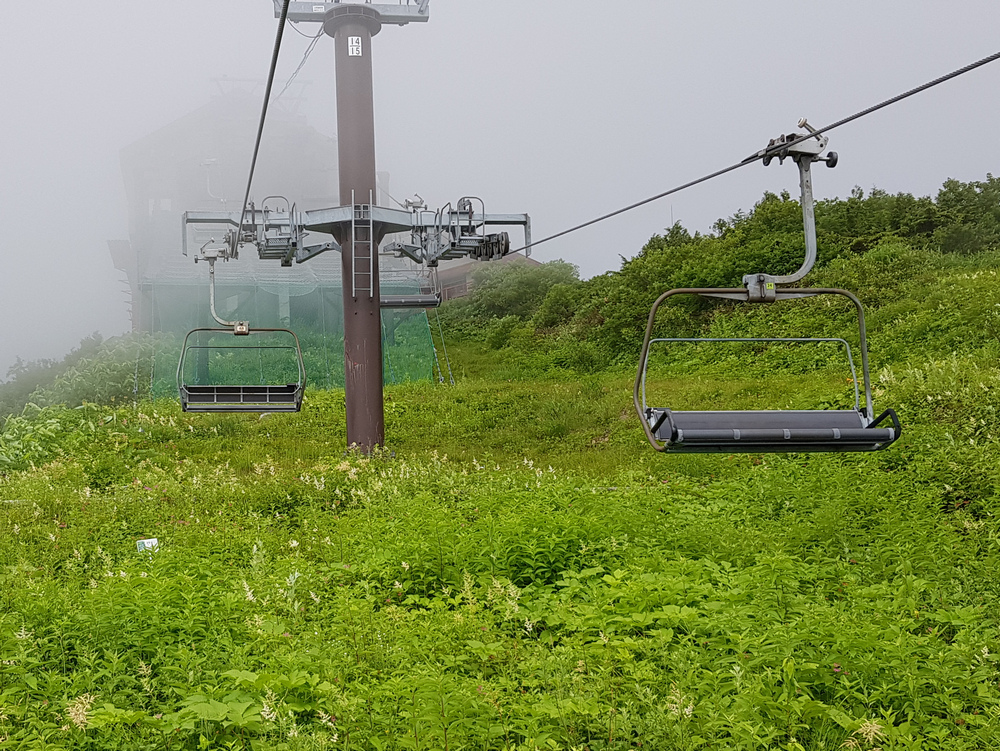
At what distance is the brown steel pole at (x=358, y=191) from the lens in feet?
48.0

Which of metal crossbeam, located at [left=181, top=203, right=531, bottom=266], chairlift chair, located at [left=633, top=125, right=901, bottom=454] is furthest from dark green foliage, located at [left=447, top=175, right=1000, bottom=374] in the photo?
chairlift chair, located at [left=633, top=125, right=901, bottom=454]

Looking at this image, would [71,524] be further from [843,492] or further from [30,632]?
[843,492]

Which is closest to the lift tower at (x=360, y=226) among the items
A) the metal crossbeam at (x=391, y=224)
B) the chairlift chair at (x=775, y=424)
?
the metal crossbeam at (x=391, y=224)

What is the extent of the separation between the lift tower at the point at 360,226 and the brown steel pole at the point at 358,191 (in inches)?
0.7

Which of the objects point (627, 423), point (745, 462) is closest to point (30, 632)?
point (745, 462)

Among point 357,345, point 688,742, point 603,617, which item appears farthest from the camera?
point 357,345

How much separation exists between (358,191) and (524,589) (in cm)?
1072

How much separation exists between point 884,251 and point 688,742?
2088cm

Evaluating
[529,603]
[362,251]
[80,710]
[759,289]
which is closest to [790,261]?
[362,251]

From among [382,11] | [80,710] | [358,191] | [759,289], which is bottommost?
[80,710]

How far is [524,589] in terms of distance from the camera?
6.14 meters

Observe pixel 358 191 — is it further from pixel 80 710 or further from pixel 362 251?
pixel 80 710

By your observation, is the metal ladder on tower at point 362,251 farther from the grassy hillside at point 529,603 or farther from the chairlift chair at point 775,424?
the chairlift chair at point 775,424

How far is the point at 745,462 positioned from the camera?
11.1m
